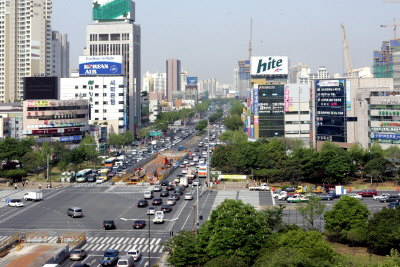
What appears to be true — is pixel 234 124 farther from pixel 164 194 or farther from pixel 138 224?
pixel 138 224

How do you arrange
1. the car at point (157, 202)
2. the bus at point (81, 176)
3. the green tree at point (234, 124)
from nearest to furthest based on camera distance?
the car at point (157, 202)
the bus at point (81, 176)
the green tree at point (234, 124)

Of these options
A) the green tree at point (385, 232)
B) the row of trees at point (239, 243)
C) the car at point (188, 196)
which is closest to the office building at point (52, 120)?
the car at point (188, 196)

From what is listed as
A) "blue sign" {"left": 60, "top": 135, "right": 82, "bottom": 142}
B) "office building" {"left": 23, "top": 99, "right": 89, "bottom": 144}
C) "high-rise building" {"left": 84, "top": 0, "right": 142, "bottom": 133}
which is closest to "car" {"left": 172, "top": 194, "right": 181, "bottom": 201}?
"office building" {"left": 23, "top": 99, "right": 89, "bottom": 144}

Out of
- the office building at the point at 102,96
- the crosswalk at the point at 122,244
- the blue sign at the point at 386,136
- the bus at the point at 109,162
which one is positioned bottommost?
the crosswalk at the point at 122,244

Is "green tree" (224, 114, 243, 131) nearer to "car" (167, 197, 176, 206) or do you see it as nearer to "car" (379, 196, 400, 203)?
"car" (167, 197, 176, 206)

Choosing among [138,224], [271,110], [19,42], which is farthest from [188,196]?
[19,42]

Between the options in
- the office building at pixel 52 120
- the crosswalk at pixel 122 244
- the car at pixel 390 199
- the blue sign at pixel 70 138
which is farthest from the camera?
the blue sign at pixel 70 138

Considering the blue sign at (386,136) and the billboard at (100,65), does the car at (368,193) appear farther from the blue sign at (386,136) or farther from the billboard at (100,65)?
the billboard at (100,65)

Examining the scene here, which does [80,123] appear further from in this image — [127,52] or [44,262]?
[44,262]
